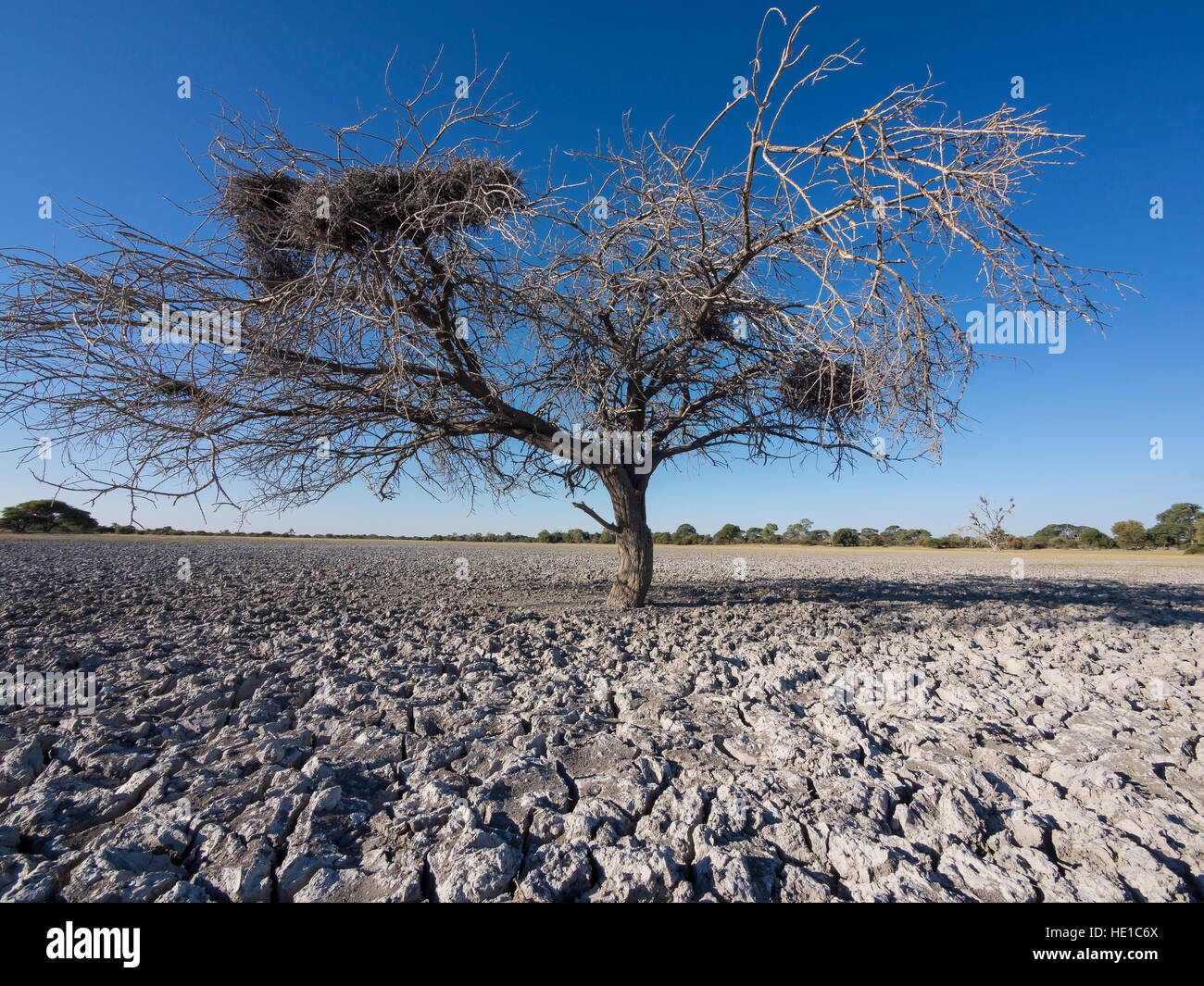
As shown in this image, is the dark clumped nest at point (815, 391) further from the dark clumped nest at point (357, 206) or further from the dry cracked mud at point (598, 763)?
the dark clumped nest at point (357, 206)

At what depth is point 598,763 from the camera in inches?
103

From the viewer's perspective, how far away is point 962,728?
2998mm

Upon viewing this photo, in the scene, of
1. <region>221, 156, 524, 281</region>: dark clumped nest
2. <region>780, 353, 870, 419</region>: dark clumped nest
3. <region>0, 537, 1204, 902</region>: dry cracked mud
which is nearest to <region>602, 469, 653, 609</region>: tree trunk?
<region>0, 537, 1204, 902</region>: dry cracked mud

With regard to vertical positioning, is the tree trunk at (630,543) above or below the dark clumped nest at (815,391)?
below

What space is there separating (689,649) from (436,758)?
102 inches

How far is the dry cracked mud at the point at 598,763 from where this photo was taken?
5.87 ft

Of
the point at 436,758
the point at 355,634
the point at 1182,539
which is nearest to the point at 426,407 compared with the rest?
the point at 355,634

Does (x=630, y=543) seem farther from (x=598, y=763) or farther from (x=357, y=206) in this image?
(x=357, y=206)

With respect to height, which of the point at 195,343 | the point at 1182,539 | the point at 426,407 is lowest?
the point at 1182,539

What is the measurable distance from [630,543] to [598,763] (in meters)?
4.29

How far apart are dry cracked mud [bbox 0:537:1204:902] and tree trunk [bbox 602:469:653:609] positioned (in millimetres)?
1328

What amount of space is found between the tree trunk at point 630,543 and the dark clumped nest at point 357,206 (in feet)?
10.8

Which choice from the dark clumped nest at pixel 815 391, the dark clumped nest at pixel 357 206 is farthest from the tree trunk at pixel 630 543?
the dark clumped nest at pixel 357 206
